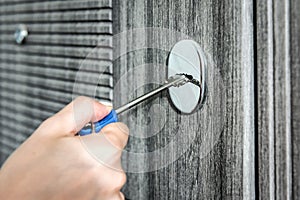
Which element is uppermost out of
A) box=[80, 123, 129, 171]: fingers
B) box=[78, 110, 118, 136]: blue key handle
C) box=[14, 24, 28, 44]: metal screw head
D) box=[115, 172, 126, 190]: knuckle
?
box=[14, 24, 28, 44]: metal screw head

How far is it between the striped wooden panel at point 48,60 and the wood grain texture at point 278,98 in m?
0.23

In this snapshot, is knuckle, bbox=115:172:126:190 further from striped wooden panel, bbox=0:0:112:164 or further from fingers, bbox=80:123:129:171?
striped wooden panel, bbox=0:0:112:164

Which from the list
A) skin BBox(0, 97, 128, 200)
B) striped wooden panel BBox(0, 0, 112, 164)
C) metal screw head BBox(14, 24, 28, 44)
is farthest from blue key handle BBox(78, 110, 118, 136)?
metal screw head BBox(14, 24, 28, 44)

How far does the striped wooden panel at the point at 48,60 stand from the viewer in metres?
0.65

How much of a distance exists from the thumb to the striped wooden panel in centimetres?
12

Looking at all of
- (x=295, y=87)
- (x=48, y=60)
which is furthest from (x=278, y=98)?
(x=48, y=60)

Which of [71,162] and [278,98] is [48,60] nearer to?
[71,162]

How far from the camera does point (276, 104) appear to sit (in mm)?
451

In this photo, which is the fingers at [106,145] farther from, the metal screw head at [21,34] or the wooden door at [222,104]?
the metal screw head at [21,34]

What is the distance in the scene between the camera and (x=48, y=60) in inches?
30.9

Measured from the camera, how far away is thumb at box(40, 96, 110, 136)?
50 centimetres

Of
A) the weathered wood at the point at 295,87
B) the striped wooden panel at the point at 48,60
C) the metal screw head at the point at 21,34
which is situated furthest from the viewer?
the metal screw head at the point at 21,34

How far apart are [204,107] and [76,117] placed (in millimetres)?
131

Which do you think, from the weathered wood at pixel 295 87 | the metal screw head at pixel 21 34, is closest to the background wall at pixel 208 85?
the weathered wood at pixel 295 87
